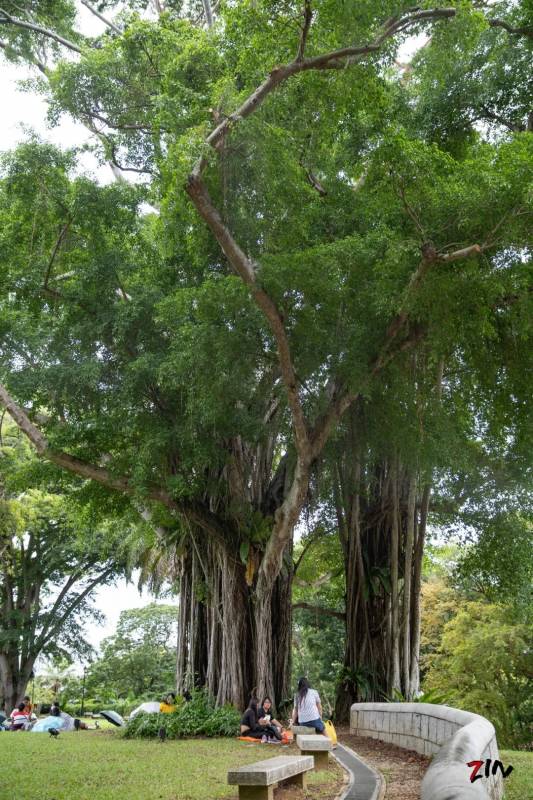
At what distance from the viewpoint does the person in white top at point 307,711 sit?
8031 millimetres

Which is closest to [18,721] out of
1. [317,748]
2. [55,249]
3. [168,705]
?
[168,705]

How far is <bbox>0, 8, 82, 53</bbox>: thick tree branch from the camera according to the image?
38.8 ft

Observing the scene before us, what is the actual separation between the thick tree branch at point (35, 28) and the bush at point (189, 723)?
1039 centimetres

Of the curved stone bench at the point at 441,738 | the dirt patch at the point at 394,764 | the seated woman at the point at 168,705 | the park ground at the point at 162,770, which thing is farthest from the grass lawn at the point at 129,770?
the seated woman at the point at 168,705

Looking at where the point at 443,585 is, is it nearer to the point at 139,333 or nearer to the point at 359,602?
the point at 359,602

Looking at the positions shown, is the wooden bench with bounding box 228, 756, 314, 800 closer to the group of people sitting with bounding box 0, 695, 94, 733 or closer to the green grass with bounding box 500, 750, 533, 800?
the green grass with bounding box 500, 750, 533, 800

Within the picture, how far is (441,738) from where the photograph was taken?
614 cm

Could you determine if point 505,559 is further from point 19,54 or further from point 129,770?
point 19,54

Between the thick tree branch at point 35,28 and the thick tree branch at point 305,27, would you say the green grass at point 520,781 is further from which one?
the thick tree branch at point 35,28

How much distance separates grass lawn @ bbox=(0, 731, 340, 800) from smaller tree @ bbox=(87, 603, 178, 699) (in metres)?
18.6

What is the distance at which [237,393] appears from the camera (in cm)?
920

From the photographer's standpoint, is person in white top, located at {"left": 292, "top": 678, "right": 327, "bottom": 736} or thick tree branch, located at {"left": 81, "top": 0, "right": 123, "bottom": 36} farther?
thick tree branch, located at {"left": 81, "top": 0, "right": 123, "bottom": 36}

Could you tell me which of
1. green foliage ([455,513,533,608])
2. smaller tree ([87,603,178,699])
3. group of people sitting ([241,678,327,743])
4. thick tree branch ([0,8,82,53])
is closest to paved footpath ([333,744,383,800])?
group of people sitting ([241,678,327,743])

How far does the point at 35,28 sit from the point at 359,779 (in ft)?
38.9
